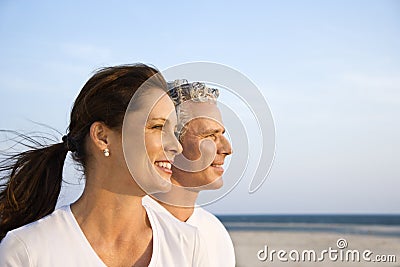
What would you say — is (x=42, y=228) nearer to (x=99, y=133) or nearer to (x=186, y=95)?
(x=99, y=133)

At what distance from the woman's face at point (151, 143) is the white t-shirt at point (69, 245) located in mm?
183

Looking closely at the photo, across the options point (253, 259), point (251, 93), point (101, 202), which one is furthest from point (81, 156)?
point (253, 259)

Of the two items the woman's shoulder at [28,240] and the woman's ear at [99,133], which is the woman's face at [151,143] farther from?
the woman's shoulder at [28,240]

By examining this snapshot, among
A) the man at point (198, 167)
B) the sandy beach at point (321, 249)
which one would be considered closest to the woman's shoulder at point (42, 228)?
the man at point (198, 167)

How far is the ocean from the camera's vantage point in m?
25.7

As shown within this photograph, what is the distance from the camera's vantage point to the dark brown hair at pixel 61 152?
2490mm

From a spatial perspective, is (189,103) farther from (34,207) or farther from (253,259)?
(253,259)

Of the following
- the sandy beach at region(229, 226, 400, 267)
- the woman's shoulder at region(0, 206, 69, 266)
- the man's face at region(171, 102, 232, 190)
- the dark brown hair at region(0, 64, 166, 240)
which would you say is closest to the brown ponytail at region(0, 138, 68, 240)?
the dark brown hair at region(0, 64, 166, 240)

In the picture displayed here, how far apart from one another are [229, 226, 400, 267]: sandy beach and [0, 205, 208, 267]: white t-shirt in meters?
10.7

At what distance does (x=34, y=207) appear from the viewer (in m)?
2.75

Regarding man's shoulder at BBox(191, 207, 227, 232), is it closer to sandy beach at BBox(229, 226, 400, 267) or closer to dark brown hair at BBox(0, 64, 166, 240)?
dark brown hair at BBox(0, 64, 166, 240)

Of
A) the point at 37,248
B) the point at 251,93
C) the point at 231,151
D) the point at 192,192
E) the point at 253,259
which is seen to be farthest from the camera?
the point at 253,259

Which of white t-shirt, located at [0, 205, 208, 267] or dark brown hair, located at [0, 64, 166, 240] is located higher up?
dark brown hair, located at [0, 64, 166, 240]

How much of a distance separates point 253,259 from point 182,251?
1243 centimetres
